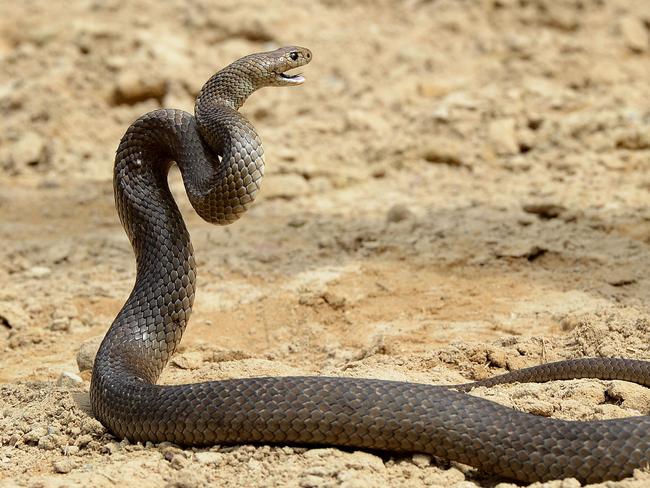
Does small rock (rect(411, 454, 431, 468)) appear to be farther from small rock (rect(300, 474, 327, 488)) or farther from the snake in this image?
small rock (rect(300, 474, 327, 488))

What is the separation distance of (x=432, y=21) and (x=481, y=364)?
8.32 metres

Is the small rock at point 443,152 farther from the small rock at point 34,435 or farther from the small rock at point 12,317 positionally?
the small rock at point 34,435

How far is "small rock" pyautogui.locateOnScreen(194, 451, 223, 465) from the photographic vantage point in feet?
16.0

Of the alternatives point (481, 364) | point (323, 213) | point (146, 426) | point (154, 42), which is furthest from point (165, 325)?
point (154, 42)

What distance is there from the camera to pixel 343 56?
1298 centimetres

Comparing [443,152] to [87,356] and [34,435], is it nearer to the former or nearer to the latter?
[87,356]

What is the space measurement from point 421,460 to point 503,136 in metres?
6.91

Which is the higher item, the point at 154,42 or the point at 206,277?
the point at 154,42

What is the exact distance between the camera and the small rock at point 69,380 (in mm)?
6199

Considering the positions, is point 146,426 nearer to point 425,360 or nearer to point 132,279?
point 425,360

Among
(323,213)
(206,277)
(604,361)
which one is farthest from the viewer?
(323,213)

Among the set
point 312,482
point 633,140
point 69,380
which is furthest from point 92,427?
point 633,140

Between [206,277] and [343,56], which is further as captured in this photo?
[343,56]

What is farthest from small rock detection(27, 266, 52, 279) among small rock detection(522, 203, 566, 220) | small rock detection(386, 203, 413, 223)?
small rock detection(522, 203, 566, 220)
